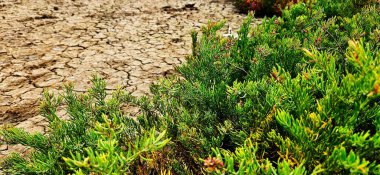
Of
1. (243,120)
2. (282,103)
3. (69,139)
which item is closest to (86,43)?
(69,139)

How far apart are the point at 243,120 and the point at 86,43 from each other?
12.1ft

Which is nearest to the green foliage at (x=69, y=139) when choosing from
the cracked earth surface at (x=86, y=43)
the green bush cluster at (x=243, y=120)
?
→ the green bush cluster at (x=243, y=120)

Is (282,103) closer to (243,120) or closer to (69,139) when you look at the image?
(243,120)

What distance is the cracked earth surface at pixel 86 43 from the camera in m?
3.51

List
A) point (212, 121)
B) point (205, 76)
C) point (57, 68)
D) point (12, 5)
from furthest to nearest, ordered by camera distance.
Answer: point (12, 5) < point (57, 68) < point (205, 76) < point (212, 121)

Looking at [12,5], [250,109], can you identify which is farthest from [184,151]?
[12,5]

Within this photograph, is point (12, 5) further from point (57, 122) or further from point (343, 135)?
point (343, 135)

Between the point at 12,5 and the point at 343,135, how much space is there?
6698 millimetres

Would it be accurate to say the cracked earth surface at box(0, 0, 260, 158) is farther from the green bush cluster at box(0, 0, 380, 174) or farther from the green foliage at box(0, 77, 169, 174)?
the green bush cluster at box(0, 0, 380, 174)

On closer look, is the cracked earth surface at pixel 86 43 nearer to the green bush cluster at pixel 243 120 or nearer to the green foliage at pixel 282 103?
the green bush cluster at pixel 243 120

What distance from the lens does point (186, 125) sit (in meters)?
1.59

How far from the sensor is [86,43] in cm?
471

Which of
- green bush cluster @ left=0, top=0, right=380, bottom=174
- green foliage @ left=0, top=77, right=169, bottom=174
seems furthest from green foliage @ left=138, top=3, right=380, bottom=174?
green foliage @ left=0, top=77, right=169, bottom=174

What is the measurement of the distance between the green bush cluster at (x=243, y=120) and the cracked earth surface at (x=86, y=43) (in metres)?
1.17
